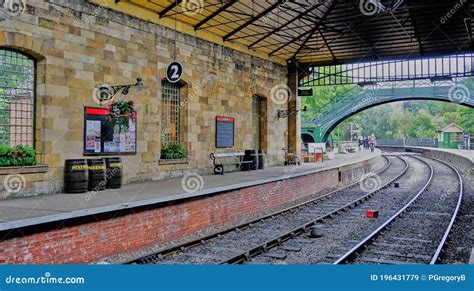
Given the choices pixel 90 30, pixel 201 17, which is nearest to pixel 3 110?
pixel 90 30

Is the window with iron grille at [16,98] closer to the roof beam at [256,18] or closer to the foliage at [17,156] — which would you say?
the foliage at [17,156]

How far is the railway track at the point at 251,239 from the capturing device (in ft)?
25.3

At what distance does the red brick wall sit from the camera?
→ 6535 millimetres

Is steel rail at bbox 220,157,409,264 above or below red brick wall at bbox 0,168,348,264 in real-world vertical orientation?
below

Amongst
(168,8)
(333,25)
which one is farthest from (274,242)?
(333,25)

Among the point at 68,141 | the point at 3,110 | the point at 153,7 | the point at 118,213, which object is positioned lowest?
the point at 118,213

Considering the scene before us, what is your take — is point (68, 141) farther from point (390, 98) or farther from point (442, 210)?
point (390, 98)

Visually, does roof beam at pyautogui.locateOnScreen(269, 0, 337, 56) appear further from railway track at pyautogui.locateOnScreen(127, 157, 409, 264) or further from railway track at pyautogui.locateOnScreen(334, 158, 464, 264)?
railway track at pyautogui.locateOnScreen(334, 158, 464, 264)

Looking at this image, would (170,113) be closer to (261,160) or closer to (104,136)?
(104,136)

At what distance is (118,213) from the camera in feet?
26.3

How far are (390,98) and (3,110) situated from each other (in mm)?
30458

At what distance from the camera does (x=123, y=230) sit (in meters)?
8.10

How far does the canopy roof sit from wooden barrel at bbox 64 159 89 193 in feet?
15.3

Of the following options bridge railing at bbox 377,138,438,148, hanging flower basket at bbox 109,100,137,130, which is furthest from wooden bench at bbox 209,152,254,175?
bridge railing at bbox 377,138,438,148
